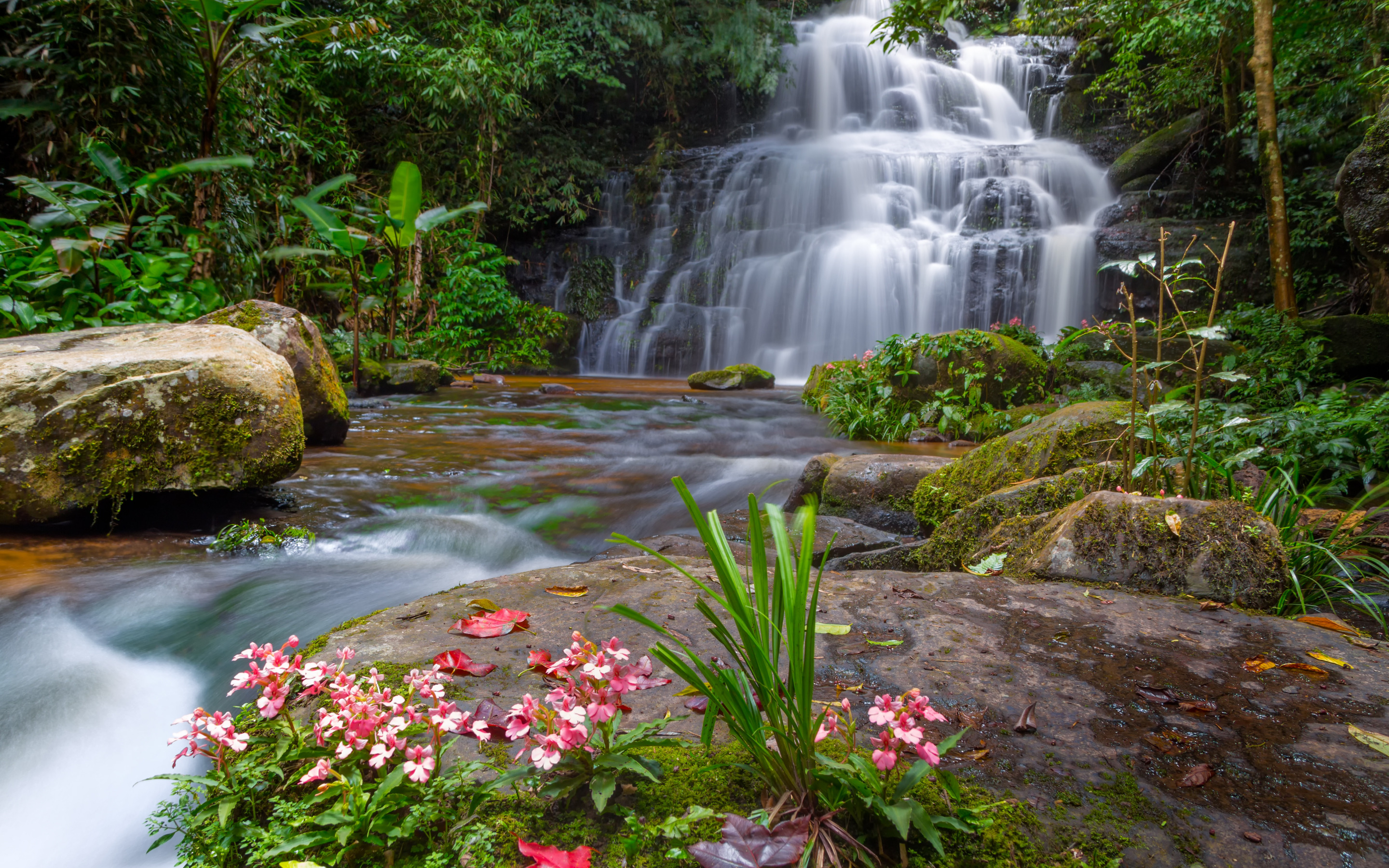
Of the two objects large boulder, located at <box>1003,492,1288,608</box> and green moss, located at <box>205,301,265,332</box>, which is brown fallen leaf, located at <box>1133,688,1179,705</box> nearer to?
large boulder, located at <box>1003,492,1288,608</box>

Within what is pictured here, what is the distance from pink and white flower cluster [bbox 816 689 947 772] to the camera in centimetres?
103

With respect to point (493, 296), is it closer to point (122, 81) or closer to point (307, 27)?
point (307, 27)

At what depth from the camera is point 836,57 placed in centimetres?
2153

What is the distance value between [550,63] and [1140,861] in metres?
16.5

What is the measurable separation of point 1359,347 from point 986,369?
3677 millimetres

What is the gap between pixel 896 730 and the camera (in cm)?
105

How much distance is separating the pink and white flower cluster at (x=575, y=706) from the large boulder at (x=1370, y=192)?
29.7 ft

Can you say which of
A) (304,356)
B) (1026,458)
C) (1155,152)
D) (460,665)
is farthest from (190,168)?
(1155,152)

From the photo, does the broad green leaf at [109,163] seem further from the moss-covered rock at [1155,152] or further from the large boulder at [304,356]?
the moss-covered rock at [1155,152]

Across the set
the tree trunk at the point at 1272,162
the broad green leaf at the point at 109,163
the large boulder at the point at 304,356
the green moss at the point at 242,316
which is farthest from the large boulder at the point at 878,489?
the tree trunk at the point at 1272,162

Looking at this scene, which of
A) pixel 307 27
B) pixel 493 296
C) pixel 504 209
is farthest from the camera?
pixel 504 209

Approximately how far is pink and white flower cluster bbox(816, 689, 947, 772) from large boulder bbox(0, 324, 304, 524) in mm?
3430

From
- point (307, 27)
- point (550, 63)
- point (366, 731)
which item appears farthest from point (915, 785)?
point (550, 63)

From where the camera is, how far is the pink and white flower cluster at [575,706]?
1.09 meters
